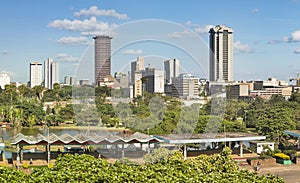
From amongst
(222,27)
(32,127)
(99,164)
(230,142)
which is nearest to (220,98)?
(230,142)

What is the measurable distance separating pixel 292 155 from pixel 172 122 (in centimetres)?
387

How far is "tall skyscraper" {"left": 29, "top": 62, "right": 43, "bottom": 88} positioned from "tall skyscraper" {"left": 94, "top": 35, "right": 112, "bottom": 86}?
4801cm

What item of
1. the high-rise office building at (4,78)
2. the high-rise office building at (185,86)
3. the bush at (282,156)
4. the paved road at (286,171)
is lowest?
the paved road at (286,171)

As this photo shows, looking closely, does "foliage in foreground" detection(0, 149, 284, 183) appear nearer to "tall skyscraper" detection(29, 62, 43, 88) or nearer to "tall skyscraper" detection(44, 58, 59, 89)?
"tall skyscraper" detection(44, 58, 59, 89)

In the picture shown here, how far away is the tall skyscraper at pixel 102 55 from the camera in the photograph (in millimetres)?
6700

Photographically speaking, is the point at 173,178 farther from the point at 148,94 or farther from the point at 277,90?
the point at 277,90

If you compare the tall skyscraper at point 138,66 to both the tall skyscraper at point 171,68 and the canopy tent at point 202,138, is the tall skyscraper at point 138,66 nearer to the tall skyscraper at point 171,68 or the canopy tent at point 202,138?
the tall skyscraper at point 171,68

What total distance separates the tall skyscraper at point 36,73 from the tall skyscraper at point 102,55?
48006mm

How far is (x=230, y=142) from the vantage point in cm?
1274

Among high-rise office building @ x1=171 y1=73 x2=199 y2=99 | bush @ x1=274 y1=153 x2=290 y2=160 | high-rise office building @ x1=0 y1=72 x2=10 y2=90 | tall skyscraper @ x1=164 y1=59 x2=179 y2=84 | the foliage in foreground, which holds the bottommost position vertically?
bush @ x1=274 y1=153 x2=290 y2=160

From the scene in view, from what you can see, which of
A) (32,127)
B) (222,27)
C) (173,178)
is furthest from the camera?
(222,27)

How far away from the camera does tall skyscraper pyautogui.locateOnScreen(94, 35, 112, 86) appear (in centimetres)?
670

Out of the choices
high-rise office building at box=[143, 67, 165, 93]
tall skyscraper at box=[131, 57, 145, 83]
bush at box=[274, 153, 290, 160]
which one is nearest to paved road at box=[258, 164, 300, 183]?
bush at box=[274, 153, 290, 160]

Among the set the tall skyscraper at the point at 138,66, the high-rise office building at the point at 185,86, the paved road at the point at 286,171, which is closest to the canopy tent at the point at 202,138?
the high-rise office building at the point at 185,86
